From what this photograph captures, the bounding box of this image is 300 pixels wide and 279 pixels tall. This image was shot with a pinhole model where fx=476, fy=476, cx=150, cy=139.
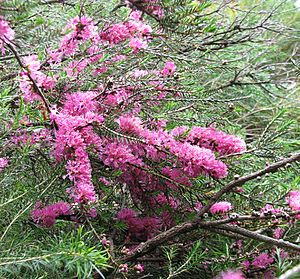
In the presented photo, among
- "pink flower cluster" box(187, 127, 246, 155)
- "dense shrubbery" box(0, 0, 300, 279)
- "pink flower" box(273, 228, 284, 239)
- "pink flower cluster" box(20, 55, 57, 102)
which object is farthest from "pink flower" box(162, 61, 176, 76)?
"pink flower" box(273, 228, 284, 239)

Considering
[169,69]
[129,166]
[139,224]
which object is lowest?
[139,224]

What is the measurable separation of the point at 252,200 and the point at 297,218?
0.13 metres

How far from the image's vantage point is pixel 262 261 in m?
0.82

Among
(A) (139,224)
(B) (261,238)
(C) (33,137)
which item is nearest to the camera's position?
(B) (261,238)

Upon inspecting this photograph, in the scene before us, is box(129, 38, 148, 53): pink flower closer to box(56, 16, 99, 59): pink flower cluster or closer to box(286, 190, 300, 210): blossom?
box(56, 16, 99, 59): pink flower cluster

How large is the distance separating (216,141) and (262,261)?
0.73 ft

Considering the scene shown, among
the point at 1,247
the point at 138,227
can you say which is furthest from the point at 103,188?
the point at 1,247

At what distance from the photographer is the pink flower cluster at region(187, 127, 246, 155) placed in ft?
2.81

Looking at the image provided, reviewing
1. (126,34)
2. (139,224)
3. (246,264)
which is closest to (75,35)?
(126,34)

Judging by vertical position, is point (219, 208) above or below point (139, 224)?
above

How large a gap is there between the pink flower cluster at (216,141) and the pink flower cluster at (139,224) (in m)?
0.17

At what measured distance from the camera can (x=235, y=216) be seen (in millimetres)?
690

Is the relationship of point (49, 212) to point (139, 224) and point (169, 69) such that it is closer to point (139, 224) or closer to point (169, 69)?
point (139, 224)

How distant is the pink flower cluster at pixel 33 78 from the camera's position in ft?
2.43
